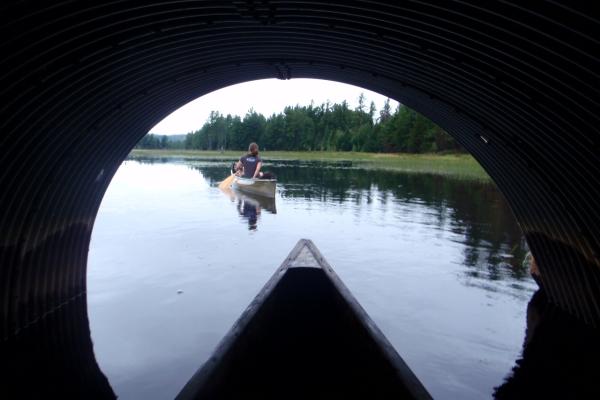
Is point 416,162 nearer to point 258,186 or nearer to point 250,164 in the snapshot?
point 250,164

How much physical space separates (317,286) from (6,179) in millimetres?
4947

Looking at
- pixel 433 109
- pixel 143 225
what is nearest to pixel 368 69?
pixel 433 109

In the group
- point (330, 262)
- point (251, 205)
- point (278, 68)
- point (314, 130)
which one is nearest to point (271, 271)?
point (330, 262)

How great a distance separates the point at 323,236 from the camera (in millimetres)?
16953

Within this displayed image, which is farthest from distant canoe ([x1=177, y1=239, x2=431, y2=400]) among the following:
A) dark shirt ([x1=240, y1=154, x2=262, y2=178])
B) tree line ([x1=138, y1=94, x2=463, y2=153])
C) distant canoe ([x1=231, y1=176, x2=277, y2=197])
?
tree line ([x1=138, y1=94, x2=463, y2=153])

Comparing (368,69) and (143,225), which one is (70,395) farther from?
(143,225)

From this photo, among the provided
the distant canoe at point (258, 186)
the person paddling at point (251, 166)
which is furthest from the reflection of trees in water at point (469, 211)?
the person paddling at point (251, 166)

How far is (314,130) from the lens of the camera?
5404 inches

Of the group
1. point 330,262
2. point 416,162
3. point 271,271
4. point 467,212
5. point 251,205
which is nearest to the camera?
point 271,271

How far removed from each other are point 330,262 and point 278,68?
5768 millimetres

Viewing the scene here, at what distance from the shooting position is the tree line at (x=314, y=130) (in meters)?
109

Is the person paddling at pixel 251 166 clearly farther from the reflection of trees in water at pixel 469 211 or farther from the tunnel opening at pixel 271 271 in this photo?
the reflection of trees in water at pixel 469 211

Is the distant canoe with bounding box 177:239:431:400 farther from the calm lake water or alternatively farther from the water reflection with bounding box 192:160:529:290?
the water reflection with bounding box 192:160:529:290

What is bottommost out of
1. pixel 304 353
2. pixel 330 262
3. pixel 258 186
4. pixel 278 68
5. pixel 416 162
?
pixel 330 262
